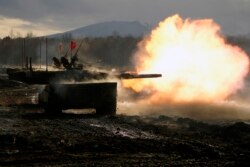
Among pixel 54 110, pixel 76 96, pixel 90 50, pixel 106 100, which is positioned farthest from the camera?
pixel 90 50

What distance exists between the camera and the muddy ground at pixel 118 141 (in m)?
13.1

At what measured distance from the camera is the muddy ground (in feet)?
42.9

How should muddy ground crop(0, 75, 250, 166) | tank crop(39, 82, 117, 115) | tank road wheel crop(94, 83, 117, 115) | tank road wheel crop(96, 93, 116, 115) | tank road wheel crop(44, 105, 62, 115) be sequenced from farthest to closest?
1. tank road wheel crop(96, 93, 116, 115)
2. tank road wheel crop(94, 83, 117, 115)
3. tank road wheel crop(44, 105, 62, 115)
4. tank crop(39, 82, 117, 115)
5. muddy ground crop(0, 75, 250, 166)

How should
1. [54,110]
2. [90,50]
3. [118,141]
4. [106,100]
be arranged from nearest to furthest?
1. [118,141]
2. [54,110]
3. [106,100]
4. [90,50]

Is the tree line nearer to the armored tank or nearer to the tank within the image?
the armored tank

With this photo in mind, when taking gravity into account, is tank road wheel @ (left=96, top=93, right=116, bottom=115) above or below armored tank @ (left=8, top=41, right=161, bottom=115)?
below

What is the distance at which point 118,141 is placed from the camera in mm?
15695

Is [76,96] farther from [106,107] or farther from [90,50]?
[90,50]

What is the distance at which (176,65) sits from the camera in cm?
3284

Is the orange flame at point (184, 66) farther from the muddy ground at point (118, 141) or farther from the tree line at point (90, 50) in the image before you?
the tree line at point (90, 50)

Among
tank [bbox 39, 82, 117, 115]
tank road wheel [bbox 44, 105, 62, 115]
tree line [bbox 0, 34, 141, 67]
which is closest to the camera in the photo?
tank [bbox 39, 82, 117, 115]

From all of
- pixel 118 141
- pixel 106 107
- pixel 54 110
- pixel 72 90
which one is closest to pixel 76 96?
pixel 72 90

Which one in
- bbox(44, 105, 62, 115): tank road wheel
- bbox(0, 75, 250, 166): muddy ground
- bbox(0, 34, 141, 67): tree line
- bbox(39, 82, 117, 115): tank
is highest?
bbox(0, 34, 141, 67): tree line

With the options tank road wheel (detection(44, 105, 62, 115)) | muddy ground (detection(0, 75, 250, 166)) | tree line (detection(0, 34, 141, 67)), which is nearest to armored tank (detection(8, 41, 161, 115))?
tank road wheel (detection(44, 105, 62, 115))
